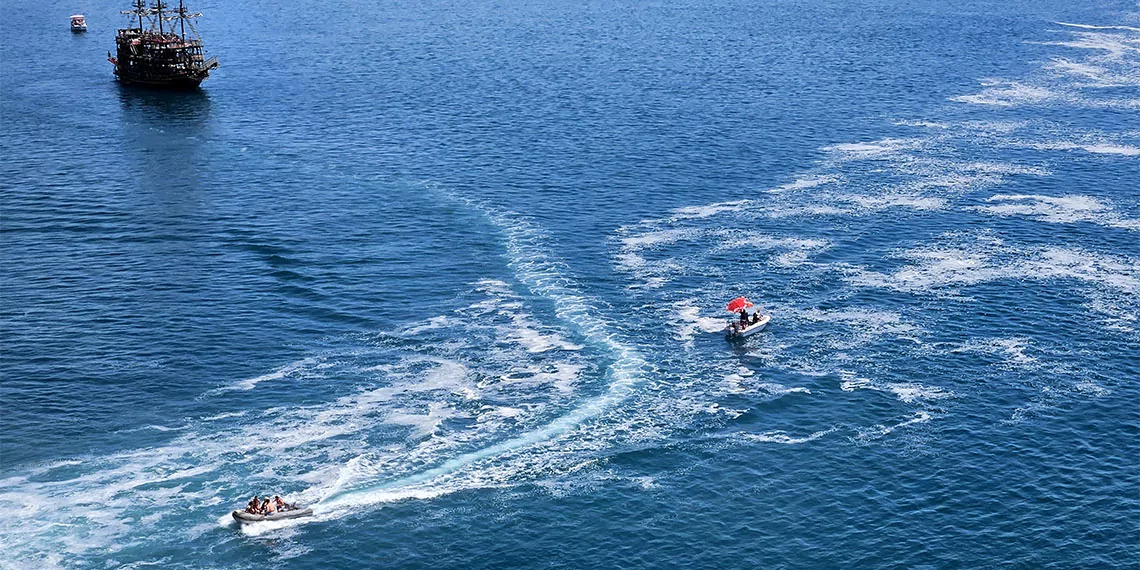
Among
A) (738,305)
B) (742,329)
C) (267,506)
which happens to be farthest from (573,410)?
(267,506)

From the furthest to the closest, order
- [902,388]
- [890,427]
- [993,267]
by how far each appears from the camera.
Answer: [993,267]
[902,388]
[890,427]

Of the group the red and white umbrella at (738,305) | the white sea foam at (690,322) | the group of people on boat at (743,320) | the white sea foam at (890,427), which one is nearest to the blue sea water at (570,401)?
the white sea foam at (890,427)

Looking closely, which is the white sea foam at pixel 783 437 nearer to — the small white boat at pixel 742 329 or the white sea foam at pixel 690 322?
the small white boat at pixel 742 329

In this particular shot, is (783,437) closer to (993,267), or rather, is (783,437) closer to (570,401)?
(570,401)

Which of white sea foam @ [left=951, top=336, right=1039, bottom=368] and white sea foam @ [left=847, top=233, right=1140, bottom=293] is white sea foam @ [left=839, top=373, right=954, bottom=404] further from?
white sea foam @ [left=847, top=233, right=1140, bottom=293]

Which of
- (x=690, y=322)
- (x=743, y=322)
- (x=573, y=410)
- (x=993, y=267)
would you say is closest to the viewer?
(x=573, y=410)

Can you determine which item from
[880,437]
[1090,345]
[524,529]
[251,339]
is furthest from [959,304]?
[251,339]
